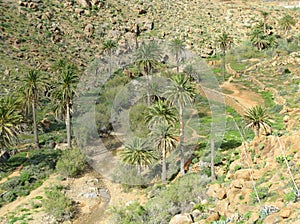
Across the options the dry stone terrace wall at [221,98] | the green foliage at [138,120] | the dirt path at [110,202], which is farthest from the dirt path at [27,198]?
the dry stone terrace wall at [221,98]

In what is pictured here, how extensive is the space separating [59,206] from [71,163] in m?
8.37

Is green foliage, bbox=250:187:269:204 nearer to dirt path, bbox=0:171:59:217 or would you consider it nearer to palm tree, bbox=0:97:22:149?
dirt path, bbox=0:171:59:217

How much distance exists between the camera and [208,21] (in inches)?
4387

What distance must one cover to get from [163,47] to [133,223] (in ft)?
240

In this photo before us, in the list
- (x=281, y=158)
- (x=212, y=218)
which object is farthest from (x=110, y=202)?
(x=281, y=158)

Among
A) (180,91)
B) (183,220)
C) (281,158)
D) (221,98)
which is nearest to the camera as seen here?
(183,220)

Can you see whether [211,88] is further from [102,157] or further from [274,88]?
[102,157]

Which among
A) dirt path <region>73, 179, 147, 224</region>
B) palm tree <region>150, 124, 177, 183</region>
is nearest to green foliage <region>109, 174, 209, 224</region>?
dirt path <region>73, 179, 147, 224</region>

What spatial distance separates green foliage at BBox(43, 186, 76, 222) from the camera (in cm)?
3197

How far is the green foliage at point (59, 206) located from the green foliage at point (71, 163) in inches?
223

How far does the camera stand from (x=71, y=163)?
40.2m

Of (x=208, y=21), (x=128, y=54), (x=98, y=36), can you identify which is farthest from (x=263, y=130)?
(x=208, y=21)

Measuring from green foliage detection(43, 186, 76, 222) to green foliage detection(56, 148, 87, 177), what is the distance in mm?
5669

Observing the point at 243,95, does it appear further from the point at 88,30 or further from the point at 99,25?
the point at 99,25
